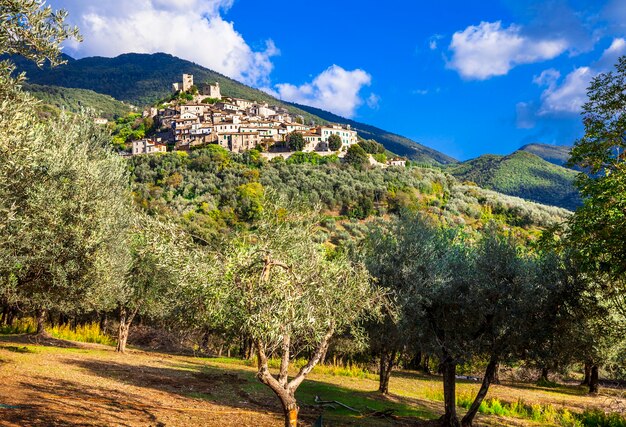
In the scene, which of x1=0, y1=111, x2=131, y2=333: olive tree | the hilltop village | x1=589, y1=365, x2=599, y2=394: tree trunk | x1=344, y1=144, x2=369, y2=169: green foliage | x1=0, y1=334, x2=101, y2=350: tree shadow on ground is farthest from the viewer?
the hilltop village

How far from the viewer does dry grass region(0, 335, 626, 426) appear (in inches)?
493

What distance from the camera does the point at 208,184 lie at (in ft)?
355

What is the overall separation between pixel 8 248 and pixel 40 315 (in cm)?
1968

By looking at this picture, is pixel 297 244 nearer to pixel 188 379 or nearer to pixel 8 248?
pixel 8 248

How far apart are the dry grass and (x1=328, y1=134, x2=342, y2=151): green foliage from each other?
454 ft

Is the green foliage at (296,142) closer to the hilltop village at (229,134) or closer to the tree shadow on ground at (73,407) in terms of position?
the hilltop village at (229,134)

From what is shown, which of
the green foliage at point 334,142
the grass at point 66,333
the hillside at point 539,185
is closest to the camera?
the grass at point 66,333

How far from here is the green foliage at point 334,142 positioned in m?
162

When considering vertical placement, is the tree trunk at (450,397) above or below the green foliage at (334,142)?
below

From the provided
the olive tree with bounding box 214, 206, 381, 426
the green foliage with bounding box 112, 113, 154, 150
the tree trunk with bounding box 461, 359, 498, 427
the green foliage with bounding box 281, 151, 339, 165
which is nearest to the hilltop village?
the green foliage with bounding box 112, 113, 154, 150

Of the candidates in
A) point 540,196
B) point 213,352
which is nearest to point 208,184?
point 213,352

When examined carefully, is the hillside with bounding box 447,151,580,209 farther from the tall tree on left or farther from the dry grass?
the tall tree on left

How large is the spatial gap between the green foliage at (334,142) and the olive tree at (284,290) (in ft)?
498

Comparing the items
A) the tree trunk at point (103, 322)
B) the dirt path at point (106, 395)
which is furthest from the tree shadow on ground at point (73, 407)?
the tree trunk at point (103, 322)
